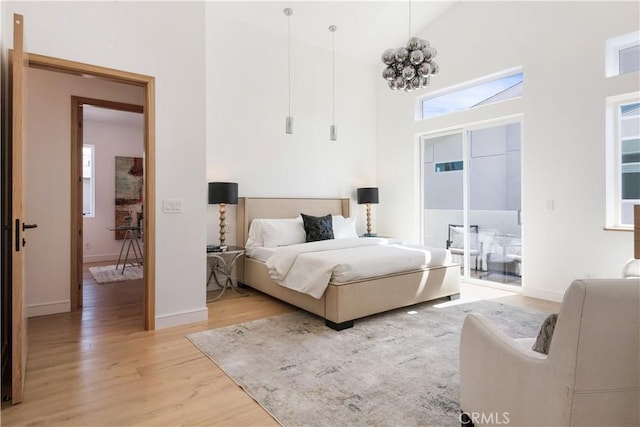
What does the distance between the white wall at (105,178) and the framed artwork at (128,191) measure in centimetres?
9

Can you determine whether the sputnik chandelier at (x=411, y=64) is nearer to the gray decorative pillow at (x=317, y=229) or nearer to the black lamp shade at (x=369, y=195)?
the gray decorative pillow at (x=317, y=229)

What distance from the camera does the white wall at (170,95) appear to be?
2895 millimetres

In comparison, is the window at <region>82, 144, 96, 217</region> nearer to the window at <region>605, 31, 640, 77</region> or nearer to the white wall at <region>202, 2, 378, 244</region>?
the white wall at <region>202, 2, 378, 244</region>

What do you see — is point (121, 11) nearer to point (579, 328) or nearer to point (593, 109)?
point (579, 328)

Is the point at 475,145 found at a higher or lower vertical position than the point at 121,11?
lower

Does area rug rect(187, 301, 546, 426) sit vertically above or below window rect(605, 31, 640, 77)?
below

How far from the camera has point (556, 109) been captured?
164 inches

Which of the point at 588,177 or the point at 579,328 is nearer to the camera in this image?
the point at 579,328

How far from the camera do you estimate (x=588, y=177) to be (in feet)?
12.9

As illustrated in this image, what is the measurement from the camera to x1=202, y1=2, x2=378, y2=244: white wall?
4.66 m

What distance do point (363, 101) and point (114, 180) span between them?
5.29 meters

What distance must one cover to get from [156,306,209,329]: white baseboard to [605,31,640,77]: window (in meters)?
4.85

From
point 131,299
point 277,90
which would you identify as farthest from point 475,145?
point 131,299

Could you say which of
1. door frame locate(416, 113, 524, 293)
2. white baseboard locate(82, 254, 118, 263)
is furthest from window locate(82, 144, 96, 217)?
door frame locate(416, 113, 524, 293)
